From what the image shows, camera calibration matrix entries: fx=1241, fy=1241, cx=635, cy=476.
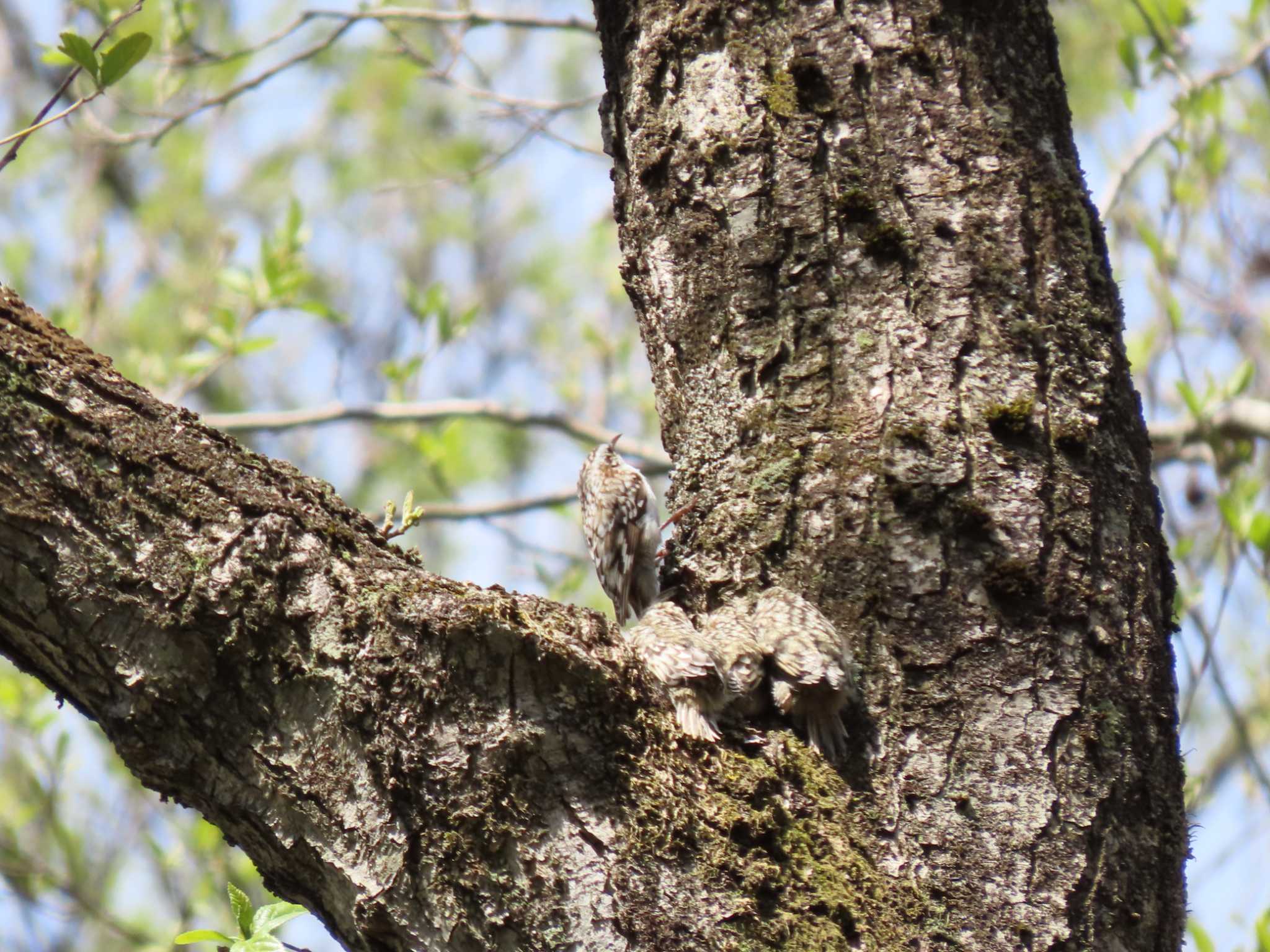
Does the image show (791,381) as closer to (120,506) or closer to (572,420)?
(120,506)

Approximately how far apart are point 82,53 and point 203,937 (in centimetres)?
187

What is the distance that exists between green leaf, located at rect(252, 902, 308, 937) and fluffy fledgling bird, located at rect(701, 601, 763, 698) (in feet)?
3.19

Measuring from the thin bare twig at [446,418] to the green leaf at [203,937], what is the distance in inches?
145

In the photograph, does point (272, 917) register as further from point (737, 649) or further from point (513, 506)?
point (513, 506)

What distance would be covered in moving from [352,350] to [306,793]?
12.7 metres

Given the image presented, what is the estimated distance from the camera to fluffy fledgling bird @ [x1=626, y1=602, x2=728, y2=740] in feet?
7.79

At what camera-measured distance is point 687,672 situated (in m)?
2.65

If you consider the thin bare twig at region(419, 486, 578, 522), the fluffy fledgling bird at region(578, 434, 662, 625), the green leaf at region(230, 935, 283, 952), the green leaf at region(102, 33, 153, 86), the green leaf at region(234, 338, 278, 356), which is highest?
the green leaf at region(234, 338, 278, 356)

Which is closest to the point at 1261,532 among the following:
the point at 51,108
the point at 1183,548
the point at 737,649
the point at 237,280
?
the point at 1183,548

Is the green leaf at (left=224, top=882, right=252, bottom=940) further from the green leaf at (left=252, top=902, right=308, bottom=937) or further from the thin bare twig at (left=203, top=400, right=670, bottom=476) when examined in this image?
the thin bare twig at (left=203, top=400, right=670, bottom=476)

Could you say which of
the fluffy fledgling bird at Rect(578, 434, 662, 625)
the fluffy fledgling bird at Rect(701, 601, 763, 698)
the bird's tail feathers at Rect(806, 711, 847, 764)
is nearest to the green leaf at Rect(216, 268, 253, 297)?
the fluffy fledgling bird at Rect(578, 434, 662, 625)

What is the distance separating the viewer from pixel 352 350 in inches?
563

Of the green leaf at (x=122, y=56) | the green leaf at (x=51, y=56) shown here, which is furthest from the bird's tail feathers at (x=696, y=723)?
the green leaf at (x=51, y=56)

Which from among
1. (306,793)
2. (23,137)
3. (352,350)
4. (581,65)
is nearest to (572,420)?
(23,137)
